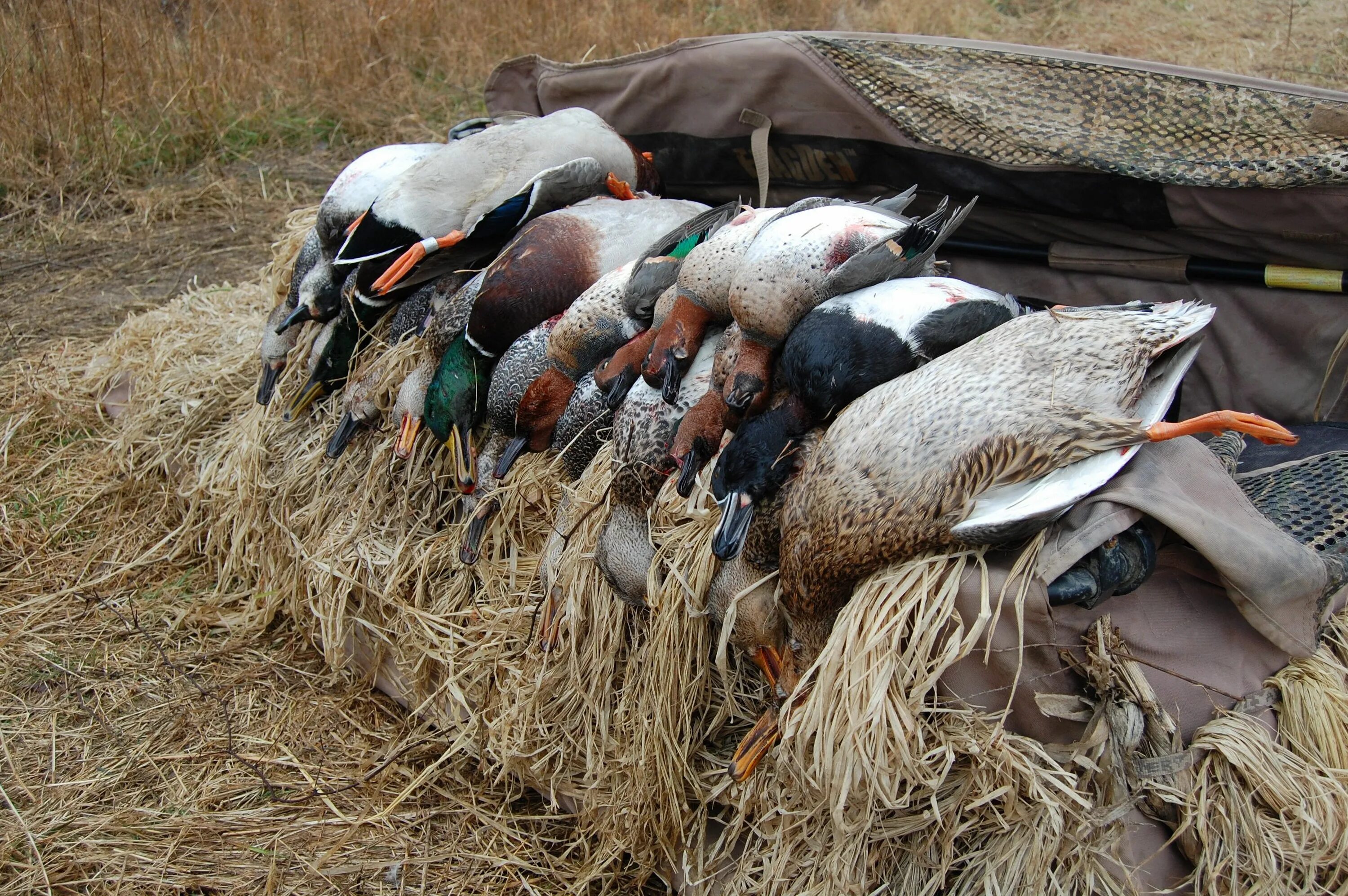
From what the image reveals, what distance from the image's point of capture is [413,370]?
284 cm

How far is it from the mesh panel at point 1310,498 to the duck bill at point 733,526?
891 mm

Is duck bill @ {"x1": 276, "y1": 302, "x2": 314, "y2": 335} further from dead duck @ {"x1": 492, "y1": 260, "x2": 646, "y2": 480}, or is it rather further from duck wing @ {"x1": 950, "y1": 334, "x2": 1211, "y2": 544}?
duck wing @ {"x1": 950, "y1": 334, "x2": 1211, "y2": 544}

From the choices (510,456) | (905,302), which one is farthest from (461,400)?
(905,302)

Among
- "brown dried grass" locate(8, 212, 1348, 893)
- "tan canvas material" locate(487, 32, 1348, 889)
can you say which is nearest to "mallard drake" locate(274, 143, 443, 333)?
"brown dried grass" locate(8, 212, 1348, 893)

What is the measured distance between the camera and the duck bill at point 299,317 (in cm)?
309

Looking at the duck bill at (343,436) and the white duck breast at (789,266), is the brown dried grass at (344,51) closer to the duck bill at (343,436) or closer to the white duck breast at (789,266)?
the duck bill at (343,436)

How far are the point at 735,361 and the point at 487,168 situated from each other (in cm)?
133

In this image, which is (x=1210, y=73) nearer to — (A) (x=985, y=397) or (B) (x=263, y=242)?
(A) (x=985, y=397)

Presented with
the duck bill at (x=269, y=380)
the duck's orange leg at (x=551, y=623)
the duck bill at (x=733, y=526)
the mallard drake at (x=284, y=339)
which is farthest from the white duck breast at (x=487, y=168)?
the duck bill at (x=733, y=526)

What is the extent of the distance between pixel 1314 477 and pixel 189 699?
2.75 meters

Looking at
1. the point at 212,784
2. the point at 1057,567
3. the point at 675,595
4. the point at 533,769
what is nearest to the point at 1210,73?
the point at 1057,567

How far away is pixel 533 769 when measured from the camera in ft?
7.11

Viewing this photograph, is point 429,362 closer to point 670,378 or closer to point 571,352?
point 571,352

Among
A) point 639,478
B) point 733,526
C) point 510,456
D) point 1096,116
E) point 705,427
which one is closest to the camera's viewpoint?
point 733,526
